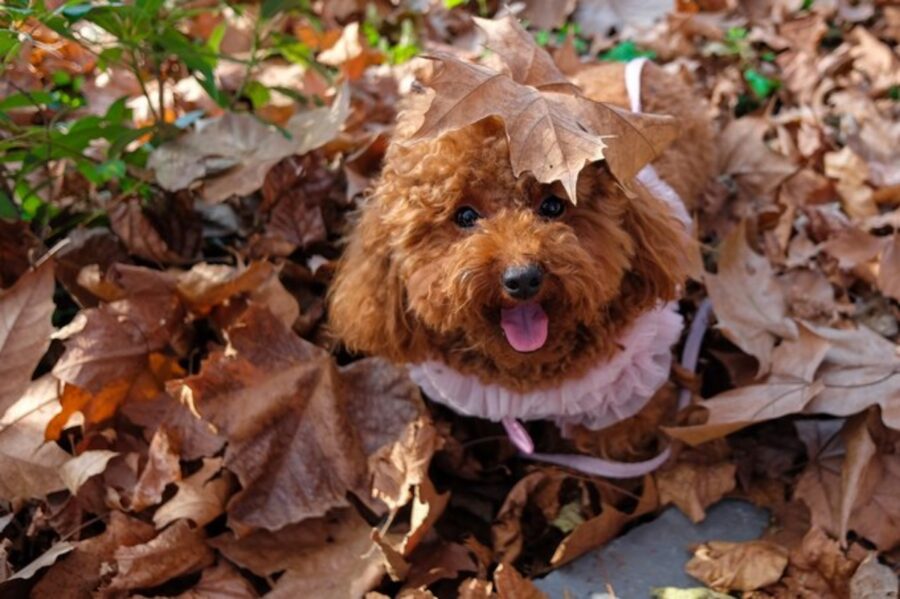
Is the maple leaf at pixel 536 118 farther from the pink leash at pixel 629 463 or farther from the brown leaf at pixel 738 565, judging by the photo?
the brown leaf at pixel 738 565

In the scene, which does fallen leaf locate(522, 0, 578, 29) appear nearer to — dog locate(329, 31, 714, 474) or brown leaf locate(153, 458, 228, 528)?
dog locate(329, 31, 714, 474)

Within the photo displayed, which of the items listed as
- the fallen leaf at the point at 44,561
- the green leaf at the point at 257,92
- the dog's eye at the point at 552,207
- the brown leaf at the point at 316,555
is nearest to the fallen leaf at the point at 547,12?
the green leaf at the point at 257,92

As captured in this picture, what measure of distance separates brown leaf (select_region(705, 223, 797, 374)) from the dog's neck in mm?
250

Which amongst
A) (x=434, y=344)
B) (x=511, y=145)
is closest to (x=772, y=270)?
(x=434, y=344)

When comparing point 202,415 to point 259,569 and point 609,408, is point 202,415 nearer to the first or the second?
point 259,569

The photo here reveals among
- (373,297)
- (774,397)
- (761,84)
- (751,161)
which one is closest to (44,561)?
(373,297)

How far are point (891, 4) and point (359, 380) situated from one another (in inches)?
131

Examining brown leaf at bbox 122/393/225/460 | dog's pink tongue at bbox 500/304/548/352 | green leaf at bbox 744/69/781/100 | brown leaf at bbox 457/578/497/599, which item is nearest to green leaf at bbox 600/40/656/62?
green leaf at bbox 744/69/781/100

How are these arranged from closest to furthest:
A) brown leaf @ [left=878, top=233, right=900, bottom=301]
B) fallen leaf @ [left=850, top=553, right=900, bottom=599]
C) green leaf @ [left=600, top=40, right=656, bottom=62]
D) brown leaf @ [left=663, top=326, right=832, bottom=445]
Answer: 1. fallen leaf @ [left=850, top=553, right=900, bottom=599]
2. brown leaf @ [left=663, top=326, right=832, bottom=445]
3. brown leaf @ [left=878, top=233, right=900, bottom=301]
4. green leaf @ [left=600, top=40, right=656, bottom=62]

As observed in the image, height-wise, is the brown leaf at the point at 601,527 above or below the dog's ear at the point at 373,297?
below

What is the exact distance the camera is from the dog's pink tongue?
7.66ft

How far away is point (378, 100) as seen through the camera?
3.93 m

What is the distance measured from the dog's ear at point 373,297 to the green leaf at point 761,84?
7.46 feet

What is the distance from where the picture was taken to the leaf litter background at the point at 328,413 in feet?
8.02
